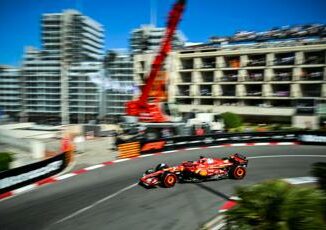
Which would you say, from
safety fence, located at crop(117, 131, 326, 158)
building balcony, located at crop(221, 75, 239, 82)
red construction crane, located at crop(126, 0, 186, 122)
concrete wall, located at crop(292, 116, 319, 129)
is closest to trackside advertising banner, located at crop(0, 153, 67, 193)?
safety fence, located at crop(117, 131, 326, 158)

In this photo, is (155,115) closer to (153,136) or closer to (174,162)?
(153,136)

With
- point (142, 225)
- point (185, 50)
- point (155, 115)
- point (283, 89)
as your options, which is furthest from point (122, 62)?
point (142, 225)

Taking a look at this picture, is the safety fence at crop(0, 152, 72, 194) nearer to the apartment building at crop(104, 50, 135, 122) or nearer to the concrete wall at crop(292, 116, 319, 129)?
the concrete wall at crop(292, 116, 319, 129)

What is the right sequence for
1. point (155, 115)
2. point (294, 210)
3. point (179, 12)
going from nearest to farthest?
point (294, 210), point (179, 12), point (155, 115)

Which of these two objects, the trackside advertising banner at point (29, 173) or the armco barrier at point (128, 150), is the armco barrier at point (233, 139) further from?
the trackside advertising banner at point (29, 173)

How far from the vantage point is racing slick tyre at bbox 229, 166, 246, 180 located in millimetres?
15344

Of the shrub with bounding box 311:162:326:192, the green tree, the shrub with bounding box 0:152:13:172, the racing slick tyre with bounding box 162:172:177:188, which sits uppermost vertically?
the shrub with bounding box 311:162:326:192

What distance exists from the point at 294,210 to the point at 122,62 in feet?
347

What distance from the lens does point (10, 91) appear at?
117 metres

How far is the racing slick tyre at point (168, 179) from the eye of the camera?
14.1 meters

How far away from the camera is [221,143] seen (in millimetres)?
26141

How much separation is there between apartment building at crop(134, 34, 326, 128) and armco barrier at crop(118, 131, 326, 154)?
1677 centimetres

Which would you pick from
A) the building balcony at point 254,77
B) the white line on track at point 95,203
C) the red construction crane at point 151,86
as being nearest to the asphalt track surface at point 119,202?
the white line on track at point 95,203

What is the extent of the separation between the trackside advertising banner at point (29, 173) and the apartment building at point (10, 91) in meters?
106
